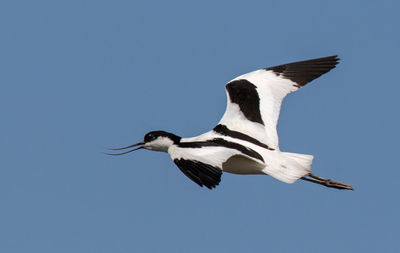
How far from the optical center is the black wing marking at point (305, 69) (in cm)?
1204

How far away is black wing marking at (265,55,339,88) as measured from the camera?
12.0 m

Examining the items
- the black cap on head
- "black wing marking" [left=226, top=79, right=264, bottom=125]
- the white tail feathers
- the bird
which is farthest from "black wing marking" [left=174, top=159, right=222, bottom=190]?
"black wing marking" [left=226, top=79, right=264, bottom=125]

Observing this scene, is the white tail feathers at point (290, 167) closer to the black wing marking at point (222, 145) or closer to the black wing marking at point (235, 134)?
the black wing marking at point (222, 145)

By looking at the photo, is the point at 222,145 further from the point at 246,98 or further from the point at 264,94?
the point at 264,94

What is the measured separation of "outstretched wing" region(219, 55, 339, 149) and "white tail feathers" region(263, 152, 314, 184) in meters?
0.53

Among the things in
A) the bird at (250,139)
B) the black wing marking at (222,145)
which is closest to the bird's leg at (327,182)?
the bird at (250,139)

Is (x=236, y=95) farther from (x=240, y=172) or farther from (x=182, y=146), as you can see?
(x=182, y=146)

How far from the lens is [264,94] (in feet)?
38.4

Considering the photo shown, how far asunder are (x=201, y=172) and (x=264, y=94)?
333 cm

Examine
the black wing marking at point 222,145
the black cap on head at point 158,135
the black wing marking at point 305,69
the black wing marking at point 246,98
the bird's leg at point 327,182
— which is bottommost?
the bird's leg at point 327,182

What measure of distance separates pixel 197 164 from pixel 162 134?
223 cm

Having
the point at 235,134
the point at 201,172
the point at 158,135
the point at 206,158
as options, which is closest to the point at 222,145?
the point at 206,158

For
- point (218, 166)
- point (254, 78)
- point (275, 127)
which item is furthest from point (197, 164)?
point (254, 78)

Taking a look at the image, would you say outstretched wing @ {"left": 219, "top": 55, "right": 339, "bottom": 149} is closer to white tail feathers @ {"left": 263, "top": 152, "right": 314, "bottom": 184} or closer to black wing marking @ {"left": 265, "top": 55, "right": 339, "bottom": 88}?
black wing marking @ {"left": 265, "top": 55, "right": 339, "bottom": 88}
